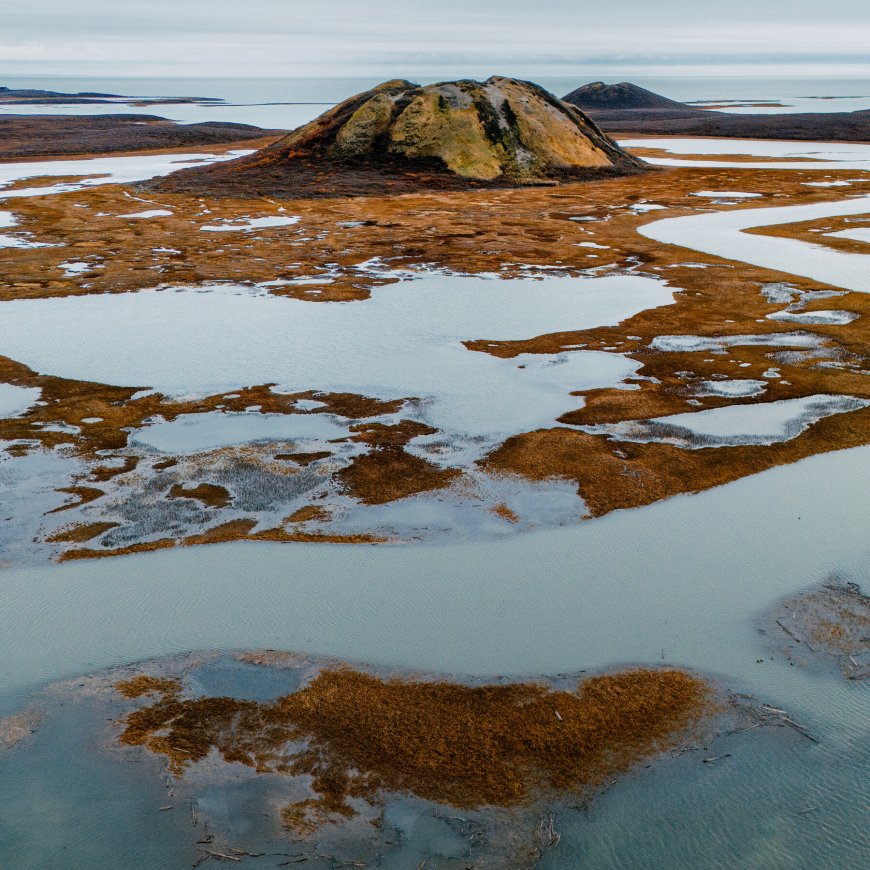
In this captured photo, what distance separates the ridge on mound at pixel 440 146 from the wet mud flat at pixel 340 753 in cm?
1962

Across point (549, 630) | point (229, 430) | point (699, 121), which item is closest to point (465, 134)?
point (229, 430)

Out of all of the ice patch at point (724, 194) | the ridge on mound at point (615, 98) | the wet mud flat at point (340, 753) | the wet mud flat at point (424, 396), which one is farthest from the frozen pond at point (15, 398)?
the ridge on mound at point (615, 98)

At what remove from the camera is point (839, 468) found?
5.71 meters

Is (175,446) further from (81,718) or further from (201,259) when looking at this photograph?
(201,259)

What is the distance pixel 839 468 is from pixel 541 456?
78.7 inches

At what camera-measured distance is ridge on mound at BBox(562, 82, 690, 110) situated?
6906 centimetres

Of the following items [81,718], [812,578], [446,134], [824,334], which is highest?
[446,134]

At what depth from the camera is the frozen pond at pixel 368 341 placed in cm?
726

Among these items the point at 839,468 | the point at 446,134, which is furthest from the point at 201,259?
the point at 446,134

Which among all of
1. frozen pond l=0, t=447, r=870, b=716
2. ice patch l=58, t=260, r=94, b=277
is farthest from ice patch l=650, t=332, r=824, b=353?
ice patch l=58, t=260, r=94, b=277

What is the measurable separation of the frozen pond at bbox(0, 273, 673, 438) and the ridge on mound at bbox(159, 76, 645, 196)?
12.3 m

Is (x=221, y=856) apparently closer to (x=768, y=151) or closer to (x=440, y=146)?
(x=440, y=146)

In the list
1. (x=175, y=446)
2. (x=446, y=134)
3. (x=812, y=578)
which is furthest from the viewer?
(x=446, y=134)

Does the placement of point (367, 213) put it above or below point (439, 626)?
above
